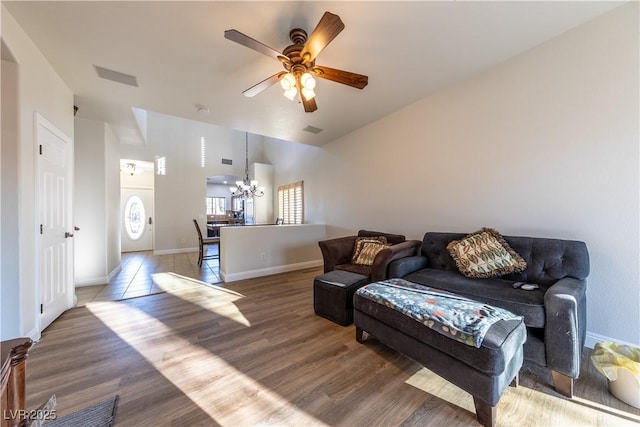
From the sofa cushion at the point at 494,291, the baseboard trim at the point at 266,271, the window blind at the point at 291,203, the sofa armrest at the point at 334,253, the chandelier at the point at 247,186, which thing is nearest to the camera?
the sofa cushion at the point at 494,291

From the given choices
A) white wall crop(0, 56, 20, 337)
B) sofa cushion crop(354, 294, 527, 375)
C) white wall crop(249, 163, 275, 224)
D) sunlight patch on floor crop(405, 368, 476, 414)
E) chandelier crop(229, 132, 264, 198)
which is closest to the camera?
sofa cushion crop(354, 294, 527, 375)

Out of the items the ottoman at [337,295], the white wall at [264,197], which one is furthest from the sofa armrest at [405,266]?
the white wall at [264,197]

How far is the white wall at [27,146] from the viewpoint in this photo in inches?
75.8

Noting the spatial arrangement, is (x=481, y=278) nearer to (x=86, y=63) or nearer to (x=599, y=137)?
(x=599, y=137)

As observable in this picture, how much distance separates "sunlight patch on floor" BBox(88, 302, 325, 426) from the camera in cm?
139

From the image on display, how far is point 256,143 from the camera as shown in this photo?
8.34 meters

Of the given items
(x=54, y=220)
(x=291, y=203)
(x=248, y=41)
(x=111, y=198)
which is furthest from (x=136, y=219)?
(x=248, y=41)

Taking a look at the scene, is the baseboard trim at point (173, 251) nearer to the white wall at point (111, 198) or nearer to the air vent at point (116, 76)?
the white wall at point (111, 198)

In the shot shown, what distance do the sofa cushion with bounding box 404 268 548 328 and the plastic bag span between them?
433 mm

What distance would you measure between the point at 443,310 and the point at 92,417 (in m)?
2.28

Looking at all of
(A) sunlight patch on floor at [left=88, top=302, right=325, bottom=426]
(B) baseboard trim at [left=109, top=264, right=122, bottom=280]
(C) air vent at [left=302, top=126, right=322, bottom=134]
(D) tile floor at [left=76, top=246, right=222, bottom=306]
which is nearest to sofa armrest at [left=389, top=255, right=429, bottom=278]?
(A) sunlight patch on floor at [left=88, top=302, right=325, bottom=426]

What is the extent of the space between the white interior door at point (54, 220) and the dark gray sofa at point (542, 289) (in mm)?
3628

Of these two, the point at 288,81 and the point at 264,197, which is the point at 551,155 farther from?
the point at 264,197

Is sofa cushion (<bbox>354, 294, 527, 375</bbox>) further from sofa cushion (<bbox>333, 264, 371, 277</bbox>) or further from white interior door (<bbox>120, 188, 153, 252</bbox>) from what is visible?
white interior door (<bbox>120, 188, 153, 252</bbox>)
